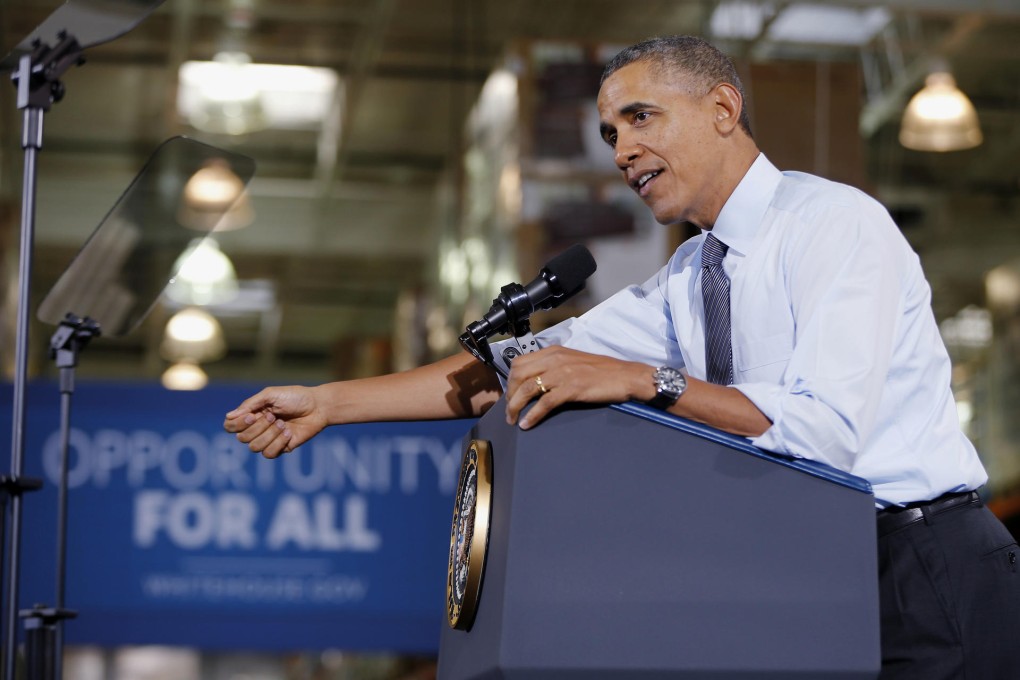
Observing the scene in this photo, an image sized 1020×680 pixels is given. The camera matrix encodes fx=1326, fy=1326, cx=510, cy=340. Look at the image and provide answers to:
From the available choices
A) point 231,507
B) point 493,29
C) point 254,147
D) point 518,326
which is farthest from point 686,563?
point 254,147

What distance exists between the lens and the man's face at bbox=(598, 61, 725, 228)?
5.47 feet

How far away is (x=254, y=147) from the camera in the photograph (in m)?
11.0

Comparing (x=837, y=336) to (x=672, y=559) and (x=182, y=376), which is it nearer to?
(x=672, y=559)

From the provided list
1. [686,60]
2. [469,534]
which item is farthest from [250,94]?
[469,534]

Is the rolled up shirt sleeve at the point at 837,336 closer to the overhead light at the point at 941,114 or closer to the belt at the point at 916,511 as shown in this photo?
the belt at the point at 916,511

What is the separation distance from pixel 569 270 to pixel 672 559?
0.43 meters

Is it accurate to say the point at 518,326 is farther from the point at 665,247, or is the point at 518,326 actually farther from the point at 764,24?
the point at 764,24

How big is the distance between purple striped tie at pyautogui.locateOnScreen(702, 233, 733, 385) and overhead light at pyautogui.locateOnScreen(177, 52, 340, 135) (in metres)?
7.25

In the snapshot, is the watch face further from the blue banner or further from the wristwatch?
the blue banner

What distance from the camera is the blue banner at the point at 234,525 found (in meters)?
4.59

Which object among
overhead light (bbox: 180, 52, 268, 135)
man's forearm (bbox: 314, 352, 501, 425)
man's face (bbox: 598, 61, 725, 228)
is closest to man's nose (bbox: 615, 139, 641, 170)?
man's face (bbox: 598, 61, 725, 228)

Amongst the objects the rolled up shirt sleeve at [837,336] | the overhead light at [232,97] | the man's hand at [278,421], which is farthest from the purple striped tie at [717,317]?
the overhead light at [232,97]

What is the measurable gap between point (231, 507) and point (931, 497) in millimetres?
3517

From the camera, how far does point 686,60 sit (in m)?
1.69
